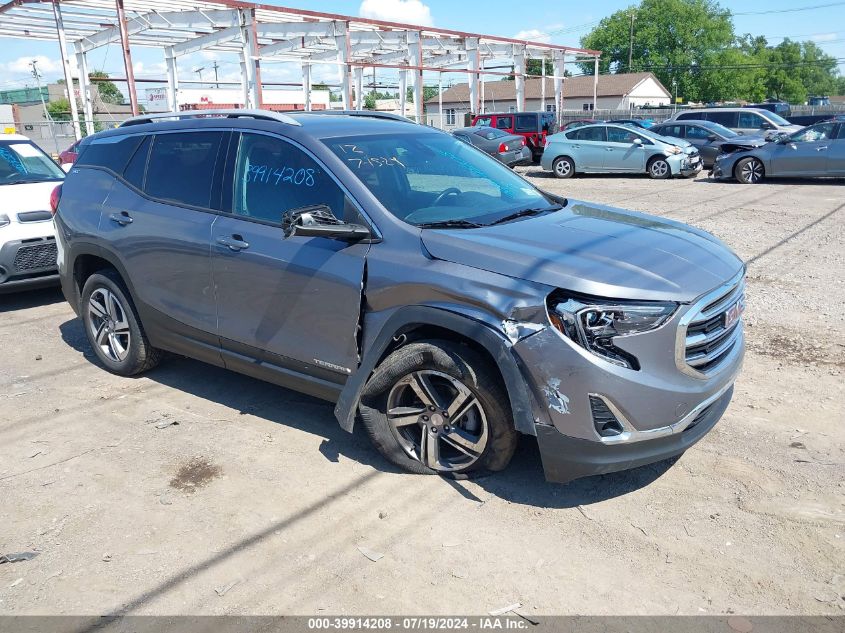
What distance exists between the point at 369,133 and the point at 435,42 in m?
32.6

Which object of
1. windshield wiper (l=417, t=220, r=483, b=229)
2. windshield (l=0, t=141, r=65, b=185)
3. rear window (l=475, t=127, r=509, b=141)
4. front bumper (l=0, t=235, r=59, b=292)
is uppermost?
windshield (l=0, t=141, r=65, b=185)

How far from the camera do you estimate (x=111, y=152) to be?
541 centimetres

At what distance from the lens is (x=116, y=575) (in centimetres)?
318

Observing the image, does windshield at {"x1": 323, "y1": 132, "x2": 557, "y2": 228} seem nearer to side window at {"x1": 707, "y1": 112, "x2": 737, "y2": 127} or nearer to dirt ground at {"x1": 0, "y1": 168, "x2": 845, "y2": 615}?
dirt ground at {"x1": 0, "y1": 168, "x2": 845, "y2": 615}

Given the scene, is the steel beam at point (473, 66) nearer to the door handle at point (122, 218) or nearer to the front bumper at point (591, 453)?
the door handle at point (122, 218)

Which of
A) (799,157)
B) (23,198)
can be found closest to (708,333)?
(23,198)

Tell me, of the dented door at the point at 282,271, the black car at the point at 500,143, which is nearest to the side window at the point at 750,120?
the black car at the point at 500,143

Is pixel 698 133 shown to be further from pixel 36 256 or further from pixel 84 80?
pixel 84 80

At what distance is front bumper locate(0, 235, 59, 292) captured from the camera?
7.12 m

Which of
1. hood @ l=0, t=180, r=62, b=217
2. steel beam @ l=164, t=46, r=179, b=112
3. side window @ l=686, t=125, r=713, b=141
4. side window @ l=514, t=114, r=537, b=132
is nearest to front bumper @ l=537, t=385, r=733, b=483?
hood @ l=0, t=180, r=62, b=217

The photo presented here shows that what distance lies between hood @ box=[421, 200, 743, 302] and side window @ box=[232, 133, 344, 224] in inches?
29.0

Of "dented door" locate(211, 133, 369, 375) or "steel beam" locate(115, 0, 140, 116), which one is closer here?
"dented door" locate(211, 133, 369, 375)

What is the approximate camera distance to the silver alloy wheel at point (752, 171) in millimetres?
17047

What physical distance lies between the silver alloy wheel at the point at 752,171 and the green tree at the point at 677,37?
248 ft
